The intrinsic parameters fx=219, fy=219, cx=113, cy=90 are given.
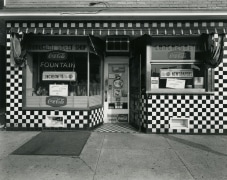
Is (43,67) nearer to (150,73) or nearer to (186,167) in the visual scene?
(150,73)

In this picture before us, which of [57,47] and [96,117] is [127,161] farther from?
[57,47]

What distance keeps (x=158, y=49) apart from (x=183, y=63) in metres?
0.90

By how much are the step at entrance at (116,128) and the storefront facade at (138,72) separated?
0.29m

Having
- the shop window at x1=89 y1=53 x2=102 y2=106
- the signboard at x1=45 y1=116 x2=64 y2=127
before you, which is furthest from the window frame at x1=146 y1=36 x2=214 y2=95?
the signboard at x1=45 y1=116 x2=64 y2=127

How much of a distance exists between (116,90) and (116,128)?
1511mm

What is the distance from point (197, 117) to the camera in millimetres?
6785

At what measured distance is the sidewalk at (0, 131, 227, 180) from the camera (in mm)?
3867

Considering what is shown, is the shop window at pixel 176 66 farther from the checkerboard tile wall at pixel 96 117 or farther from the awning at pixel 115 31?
the checkerboard tile wall at pixel 96 117

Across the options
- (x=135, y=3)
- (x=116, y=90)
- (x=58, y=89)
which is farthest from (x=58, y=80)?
(x=135, y=3)

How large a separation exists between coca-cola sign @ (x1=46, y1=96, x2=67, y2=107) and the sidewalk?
1279mm

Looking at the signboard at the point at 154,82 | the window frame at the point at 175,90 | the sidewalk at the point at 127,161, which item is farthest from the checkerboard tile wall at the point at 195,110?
the sidewalk at the point at 127,161

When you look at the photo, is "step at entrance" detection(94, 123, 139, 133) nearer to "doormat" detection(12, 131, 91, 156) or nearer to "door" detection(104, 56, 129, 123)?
"door" detection(104, 56, 129, 123)

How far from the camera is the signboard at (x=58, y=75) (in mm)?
7176

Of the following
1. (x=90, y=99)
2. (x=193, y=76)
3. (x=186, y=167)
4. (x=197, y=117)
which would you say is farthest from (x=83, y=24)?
(x=186, y=167)
